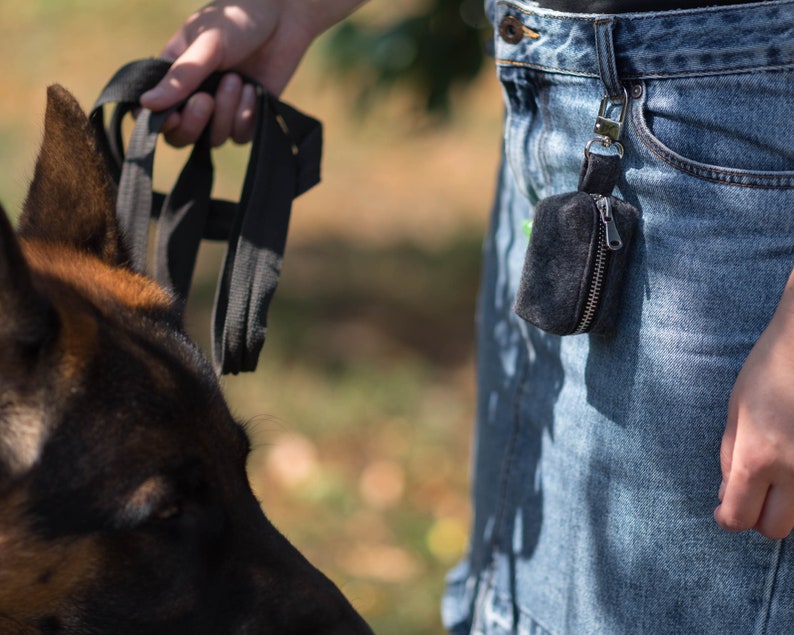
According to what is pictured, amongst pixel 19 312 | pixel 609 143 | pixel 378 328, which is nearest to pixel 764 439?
pixel 609 143

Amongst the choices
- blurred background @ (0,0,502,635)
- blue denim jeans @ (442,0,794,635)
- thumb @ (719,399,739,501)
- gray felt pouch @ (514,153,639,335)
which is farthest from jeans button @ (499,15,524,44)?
blurred background @ (0,0,502,635)

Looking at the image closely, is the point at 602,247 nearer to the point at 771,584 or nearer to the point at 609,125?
the point at 609,125

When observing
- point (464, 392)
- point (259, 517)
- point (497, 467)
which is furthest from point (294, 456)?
point (259, 517)

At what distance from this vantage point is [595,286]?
1967mm

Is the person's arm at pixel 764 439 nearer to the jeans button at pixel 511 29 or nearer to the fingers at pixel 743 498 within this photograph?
the fingers at pixel 743 498

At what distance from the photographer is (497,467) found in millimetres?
2613

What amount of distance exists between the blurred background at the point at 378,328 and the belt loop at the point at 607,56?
84.0 inches

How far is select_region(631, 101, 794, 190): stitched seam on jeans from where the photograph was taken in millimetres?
1801

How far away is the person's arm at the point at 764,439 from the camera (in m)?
1.72

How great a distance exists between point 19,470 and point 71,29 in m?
11.9

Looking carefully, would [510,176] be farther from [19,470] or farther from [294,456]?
[294,456]

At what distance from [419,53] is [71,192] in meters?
3.40

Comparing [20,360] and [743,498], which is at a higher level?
[20,360]

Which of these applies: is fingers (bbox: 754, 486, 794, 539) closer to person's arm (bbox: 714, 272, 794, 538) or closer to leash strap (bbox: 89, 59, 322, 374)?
person's arm (bbox: 714, 272, 794, 538)
